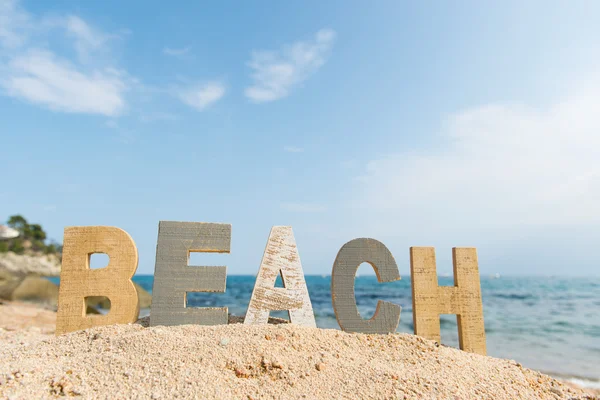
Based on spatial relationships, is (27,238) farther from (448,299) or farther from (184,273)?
(448,299)

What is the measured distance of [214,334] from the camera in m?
3.71

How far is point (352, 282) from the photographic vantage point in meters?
4.70

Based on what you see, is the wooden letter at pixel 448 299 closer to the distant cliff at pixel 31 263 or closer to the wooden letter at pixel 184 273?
the wooden letter at pixel 184 273

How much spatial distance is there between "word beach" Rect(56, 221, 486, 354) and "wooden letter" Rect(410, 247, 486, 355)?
0.04 feet

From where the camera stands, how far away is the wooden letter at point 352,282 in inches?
178

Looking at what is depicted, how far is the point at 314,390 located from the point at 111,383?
1.59 m

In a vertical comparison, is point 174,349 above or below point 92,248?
below

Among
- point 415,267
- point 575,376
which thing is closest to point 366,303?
point 575,376

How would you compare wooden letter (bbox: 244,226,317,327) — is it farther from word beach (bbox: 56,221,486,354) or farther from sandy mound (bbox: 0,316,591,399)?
sandy mound (bbox: 0,316,591,399)

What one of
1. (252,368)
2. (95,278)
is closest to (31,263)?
(95,278)

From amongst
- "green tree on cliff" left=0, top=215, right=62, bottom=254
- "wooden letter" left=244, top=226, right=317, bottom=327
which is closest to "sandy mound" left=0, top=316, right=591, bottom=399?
"wooden letter" left=244, top=226, right=317, bottom=327

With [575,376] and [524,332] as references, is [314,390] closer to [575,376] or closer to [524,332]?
[575,376]

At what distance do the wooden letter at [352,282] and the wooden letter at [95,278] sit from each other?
2660 millimetres

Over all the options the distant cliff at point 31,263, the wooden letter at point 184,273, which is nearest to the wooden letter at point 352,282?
the wooden letter at point 184,273
